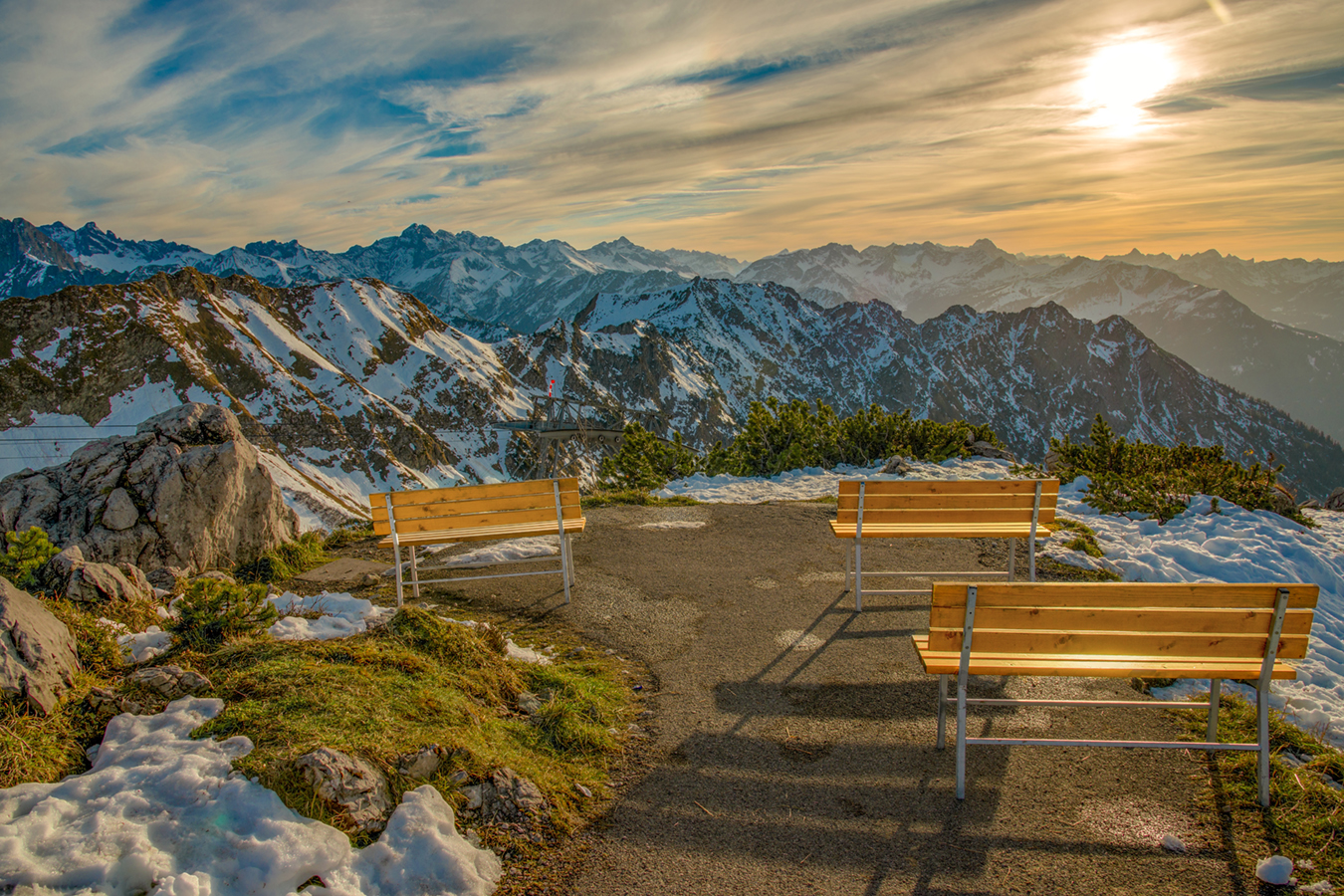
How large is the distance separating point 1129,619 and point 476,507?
656cm

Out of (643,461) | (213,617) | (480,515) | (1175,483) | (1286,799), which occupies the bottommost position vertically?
(643,461)

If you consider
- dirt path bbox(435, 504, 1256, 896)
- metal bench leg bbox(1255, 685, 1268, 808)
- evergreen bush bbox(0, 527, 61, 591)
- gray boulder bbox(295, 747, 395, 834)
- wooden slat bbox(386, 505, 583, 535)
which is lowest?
dirt path bbox(435, 504, 1256, 896)

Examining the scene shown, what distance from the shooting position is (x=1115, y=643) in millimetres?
4445

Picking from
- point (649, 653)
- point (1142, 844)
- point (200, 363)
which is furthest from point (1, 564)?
point (200, 363)

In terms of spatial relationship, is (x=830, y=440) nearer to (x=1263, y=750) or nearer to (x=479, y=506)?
(x=479, y=506)

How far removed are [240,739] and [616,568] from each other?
18.6 feet

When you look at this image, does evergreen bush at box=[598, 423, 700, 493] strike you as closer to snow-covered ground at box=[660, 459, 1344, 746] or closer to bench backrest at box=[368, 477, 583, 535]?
bench backrest at box=[368, 477, 583, 535]

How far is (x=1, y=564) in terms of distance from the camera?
5.95m

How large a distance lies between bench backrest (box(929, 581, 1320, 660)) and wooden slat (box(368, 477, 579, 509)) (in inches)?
197

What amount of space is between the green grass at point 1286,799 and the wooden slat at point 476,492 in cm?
631

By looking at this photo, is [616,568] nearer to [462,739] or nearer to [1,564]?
[462,739]

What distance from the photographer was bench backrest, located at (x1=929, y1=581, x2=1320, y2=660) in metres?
4.35

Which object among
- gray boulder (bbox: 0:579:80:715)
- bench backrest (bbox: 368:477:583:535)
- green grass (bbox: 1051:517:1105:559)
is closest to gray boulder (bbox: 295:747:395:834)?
gray boulder (bbox: 0:579:80:715)

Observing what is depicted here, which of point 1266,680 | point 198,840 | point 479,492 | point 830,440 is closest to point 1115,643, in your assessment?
point 1266,680
